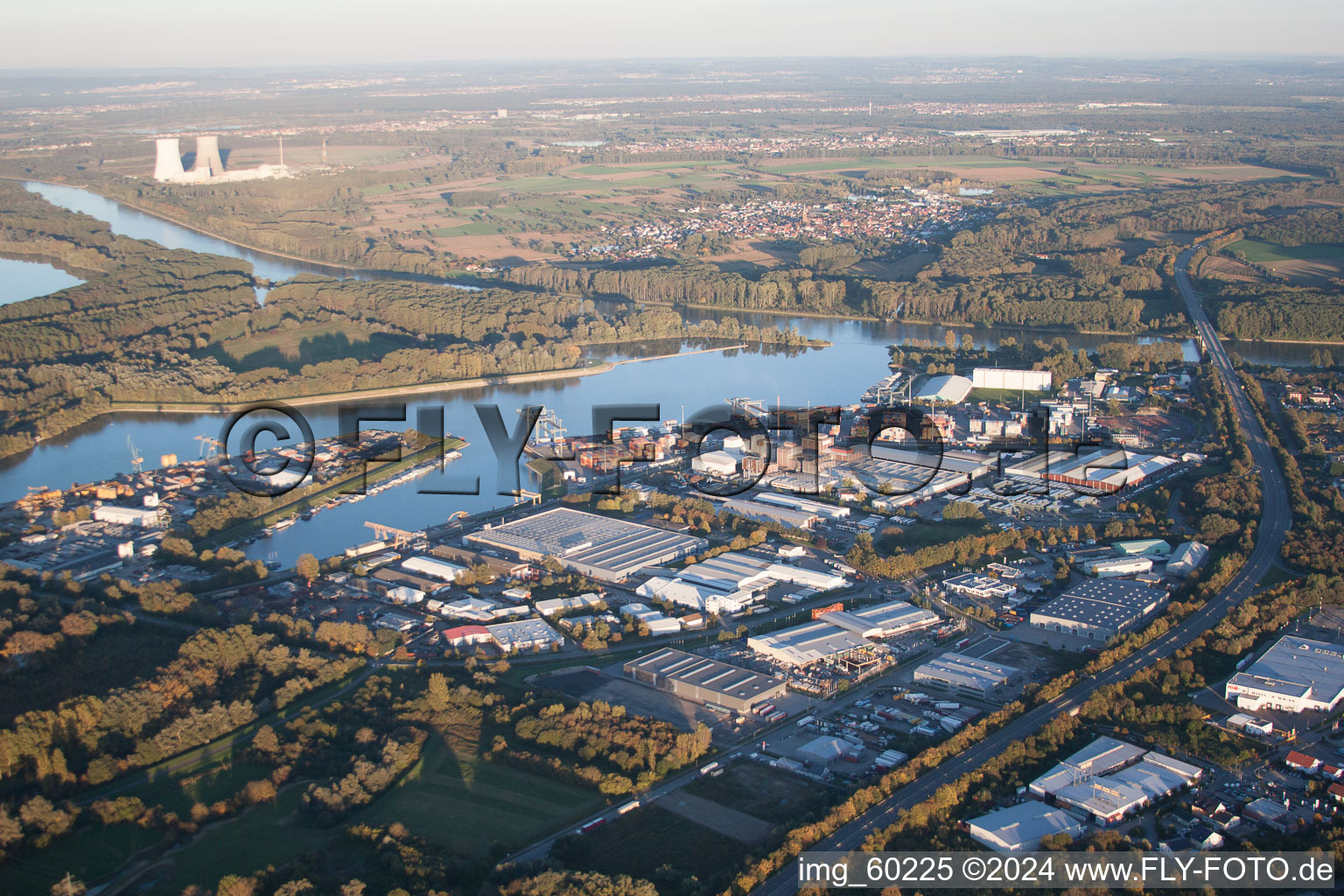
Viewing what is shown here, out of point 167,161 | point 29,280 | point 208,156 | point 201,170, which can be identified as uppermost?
point 208,156

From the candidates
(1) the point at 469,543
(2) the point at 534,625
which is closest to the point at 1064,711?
(2) the point at 534,625

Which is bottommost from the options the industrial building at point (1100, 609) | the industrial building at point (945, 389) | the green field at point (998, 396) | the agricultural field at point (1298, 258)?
the industrial building at point (1100, 609)

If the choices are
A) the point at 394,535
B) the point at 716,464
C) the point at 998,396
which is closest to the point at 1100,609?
the point at 716,464

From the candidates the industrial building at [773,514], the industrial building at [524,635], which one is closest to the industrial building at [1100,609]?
the industrial building at [773,514]

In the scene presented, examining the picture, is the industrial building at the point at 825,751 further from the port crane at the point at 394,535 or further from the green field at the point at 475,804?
the port crane at the point at 394,535

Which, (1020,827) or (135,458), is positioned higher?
(135,458)

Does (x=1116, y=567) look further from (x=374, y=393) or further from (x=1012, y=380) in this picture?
(x=374, y=393)
